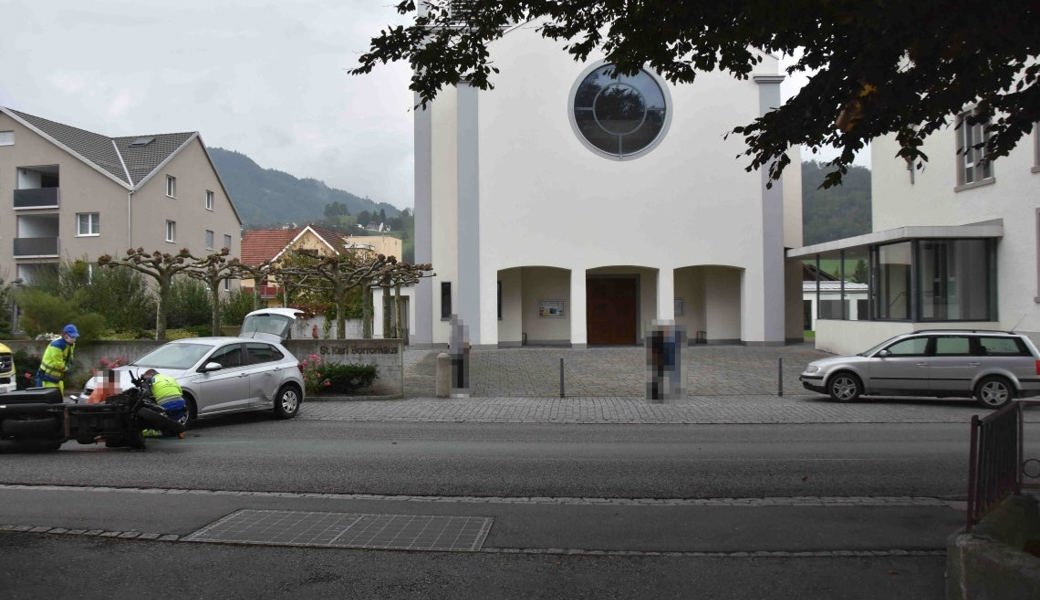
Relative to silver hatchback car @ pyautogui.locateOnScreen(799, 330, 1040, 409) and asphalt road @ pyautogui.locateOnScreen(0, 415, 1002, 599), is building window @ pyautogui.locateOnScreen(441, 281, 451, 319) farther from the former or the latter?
asphalt road @ pyautogui.locateOnScreen(0, 415, 1002, 599)

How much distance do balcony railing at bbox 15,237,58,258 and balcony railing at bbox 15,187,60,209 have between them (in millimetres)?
1765

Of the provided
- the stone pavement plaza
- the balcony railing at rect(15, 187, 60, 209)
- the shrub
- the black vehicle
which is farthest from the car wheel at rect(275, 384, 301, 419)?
the balcony railing at rect(15, 187, 60, 209)

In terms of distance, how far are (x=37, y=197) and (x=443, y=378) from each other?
3635cm

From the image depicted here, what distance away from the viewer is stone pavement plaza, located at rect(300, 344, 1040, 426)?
1462 cm

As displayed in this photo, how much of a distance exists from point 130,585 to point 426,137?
1165 inches

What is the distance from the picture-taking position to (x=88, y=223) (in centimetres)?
4406

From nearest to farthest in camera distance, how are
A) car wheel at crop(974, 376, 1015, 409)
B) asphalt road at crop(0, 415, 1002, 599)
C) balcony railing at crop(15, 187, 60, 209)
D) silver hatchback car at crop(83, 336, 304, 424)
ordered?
asphalt road at crop(0, 415, 1002, 599) → silver hatchback car at crop(83, 336, 304, 424) → car wheel at crop(974, 376, 1015, 409) → balcony railing at crop(15, 187, 60, 209)

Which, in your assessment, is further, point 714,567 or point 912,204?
point 912,204

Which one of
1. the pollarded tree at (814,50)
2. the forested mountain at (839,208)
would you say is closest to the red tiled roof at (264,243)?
the forested mountain at (839,208)

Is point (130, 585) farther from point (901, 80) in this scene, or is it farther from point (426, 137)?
point (426, 137)

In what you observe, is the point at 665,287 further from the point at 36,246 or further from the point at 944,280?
the point at 36,246

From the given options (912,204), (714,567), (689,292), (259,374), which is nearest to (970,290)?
(912,204)

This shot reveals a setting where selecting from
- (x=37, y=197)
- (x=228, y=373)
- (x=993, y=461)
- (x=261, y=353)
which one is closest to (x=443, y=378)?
(x=261, y=353)

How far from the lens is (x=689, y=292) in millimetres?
32812
